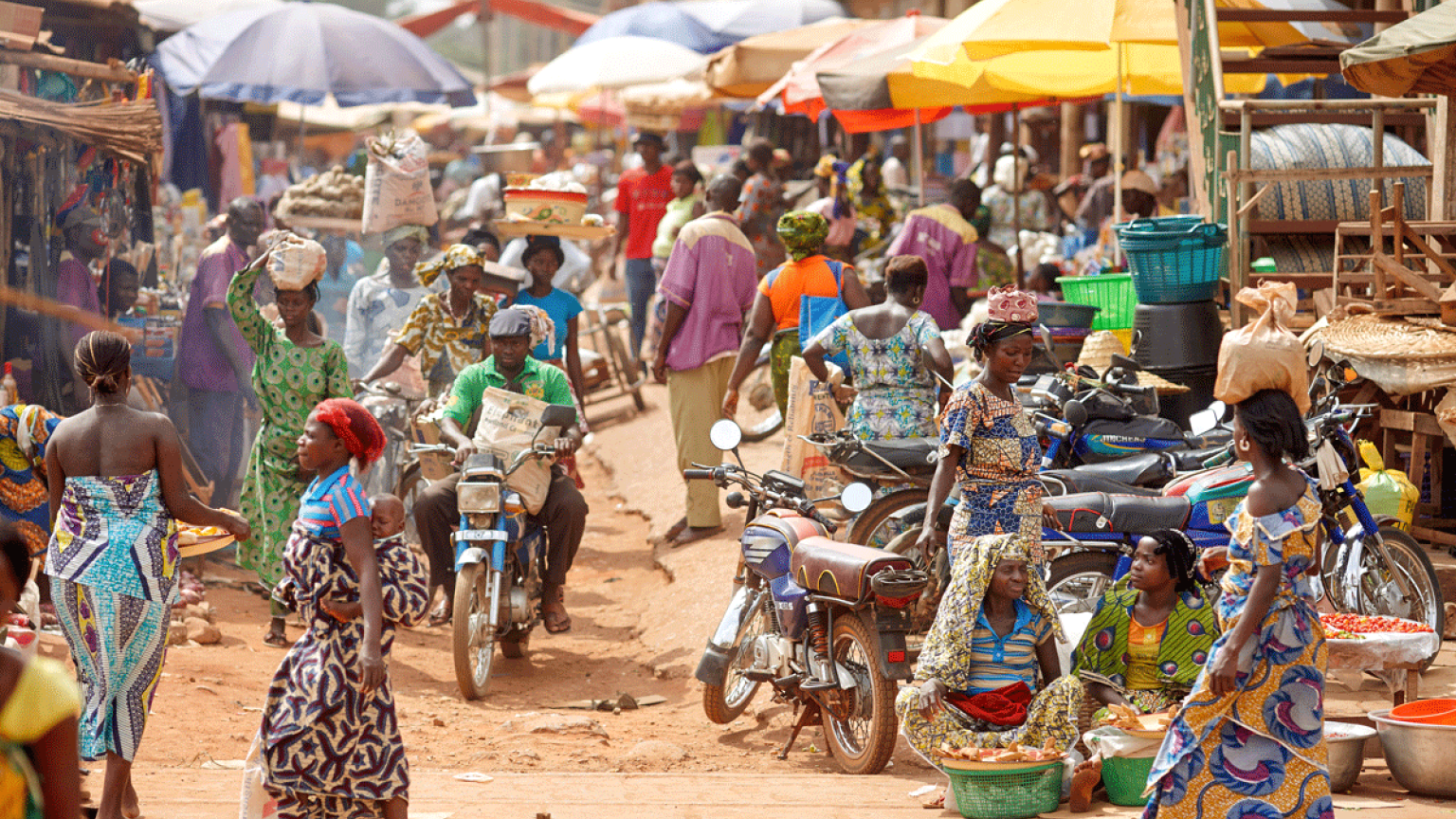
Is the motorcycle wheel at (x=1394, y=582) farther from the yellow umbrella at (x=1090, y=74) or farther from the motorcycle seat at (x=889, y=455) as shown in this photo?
the yellow umbrella at (x=1090, y=74)

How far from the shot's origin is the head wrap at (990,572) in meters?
5.50

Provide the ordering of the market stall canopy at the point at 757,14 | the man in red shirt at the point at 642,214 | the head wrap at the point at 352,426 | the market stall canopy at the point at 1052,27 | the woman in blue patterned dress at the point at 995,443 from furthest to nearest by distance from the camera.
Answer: the market stall canopy at the point at 757,14 < the man in red shirt at the point at 642,214 < the market stall canopy at the point at 1052,27 < the woman in blue patterned dress at the point at 995,443 < the head wrap at the point at 352,426

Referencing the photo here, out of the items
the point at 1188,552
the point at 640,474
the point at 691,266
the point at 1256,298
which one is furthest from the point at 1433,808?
the point at 640,474

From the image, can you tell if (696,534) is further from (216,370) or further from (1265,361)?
(1265,361)

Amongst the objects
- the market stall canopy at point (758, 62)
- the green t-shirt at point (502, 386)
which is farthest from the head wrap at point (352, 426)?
the market stall canopy at point (758, 62)

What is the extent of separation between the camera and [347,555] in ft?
14.7

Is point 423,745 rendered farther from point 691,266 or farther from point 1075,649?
point 691,266

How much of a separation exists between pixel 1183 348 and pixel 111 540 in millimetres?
6097

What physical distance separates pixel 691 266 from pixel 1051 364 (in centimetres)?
257

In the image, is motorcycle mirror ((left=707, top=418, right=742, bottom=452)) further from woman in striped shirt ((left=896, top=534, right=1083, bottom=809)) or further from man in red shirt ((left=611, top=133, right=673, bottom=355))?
man in red shirt ((left=611, top=133, right=673, bottom=355))

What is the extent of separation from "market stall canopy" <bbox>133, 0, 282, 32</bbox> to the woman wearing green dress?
10.3 metres

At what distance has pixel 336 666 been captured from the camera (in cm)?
446

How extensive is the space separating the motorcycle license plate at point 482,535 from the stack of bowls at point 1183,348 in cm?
388

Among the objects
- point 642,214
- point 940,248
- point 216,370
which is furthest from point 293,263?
point 642,214
